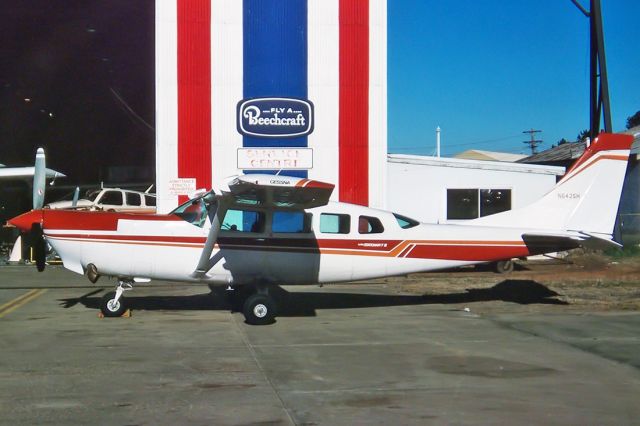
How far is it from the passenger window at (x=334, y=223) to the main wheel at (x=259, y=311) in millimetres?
1644

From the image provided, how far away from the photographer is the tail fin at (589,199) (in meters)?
13.0

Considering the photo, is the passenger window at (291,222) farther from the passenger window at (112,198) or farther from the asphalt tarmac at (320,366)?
the passenger window at (112,198)

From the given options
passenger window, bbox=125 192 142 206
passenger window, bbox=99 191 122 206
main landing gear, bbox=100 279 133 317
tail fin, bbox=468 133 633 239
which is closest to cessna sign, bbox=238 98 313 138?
tail fin, bbox=468 133 633 239

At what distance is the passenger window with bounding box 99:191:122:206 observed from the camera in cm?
2322

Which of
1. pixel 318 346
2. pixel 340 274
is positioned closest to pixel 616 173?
pixel 340 274

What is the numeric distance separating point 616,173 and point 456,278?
250 inches

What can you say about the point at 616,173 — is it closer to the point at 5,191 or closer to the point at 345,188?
the point at 345,188

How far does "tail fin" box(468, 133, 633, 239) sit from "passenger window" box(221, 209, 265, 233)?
14.1 feet

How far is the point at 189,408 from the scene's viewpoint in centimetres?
623

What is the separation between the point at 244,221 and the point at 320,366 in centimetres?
425

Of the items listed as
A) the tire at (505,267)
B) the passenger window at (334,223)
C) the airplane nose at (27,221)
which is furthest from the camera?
the tire at (505,267)

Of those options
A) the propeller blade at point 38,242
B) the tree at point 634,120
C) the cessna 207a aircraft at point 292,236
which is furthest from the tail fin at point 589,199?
the tree at point 634,120

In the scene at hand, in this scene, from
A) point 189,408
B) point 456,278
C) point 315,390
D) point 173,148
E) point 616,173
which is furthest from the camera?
point 456,278

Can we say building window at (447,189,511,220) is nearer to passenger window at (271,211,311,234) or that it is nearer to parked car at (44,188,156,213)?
parked car at (44,188,156,213)
